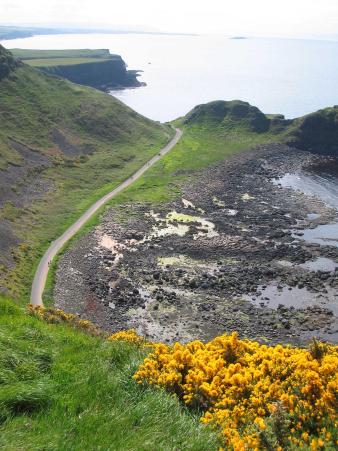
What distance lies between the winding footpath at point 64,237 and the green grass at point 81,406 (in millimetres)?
41099

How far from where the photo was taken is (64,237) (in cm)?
7475

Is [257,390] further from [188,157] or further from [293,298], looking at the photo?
[188,157]

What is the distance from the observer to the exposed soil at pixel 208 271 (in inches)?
2045

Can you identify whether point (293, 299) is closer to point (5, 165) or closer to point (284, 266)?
point (284, 266)

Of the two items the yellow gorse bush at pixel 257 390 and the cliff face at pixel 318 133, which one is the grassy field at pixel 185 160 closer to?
the cliff face at pixel 318 133

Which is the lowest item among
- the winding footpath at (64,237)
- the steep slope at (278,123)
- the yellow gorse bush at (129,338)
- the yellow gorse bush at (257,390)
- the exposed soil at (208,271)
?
the winding footpath at (64,237)

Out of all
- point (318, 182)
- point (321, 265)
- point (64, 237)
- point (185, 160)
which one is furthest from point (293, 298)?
point (185, 160)

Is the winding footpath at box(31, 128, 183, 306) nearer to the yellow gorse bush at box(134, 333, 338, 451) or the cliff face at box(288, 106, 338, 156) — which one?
the yellow gorse bush at box(134, 333, 338, 451)

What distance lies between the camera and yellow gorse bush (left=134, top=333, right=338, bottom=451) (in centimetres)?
1096

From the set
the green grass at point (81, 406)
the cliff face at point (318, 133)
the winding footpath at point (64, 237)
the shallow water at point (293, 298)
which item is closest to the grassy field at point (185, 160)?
the winding footpath at point (64, 237)

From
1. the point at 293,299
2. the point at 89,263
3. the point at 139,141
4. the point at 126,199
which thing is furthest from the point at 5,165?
the point at 293,299

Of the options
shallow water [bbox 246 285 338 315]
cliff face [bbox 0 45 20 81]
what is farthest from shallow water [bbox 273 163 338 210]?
cliff face [bbox 0 45 20 81]

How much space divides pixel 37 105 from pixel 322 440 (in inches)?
5462

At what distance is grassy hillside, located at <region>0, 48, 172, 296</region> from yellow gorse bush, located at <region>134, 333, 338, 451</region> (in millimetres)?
39780
